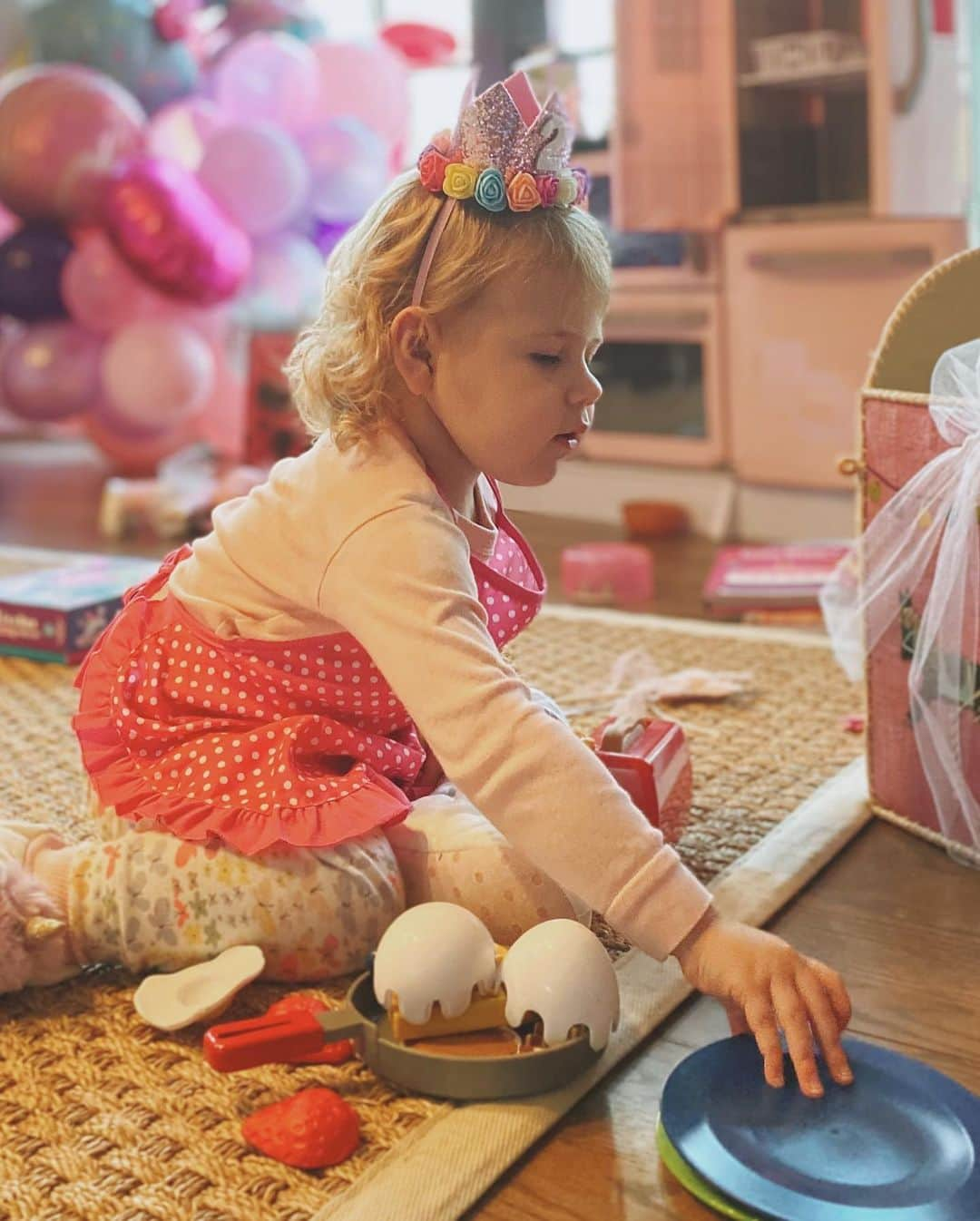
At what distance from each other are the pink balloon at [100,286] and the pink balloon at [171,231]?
0.03 metres

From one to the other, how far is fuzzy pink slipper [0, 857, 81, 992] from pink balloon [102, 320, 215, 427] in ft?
6.11

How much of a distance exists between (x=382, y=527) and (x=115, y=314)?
1.99m

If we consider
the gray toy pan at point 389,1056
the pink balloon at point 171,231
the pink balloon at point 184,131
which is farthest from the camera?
the pink balloon at point 184,131

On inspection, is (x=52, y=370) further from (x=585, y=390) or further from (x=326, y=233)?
(x=585, y=390)

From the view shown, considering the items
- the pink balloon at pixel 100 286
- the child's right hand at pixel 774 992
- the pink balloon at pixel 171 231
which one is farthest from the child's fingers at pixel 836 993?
the pink balloon at pixel 100 286

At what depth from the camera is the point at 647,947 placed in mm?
744

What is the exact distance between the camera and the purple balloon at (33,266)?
8.66 ft

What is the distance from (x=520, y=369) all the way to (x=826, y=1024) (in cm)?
40

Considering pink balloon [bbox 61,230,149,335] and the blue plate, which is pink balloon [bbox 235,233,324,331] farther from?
the blue plate

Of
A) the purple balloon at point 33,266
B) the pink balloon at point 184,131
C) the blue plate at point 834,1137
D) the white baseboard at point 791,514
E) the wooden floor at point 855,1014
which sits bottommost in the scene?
the white baseboard at point 791,514

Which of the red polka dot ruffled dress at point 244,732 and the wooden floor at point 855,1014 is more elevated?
the red polka dot ruffled dress at point 244,732

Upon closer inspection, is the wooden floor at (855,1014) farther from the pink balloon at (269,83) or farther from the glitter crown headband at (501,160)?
the pink balloon at (269,83)

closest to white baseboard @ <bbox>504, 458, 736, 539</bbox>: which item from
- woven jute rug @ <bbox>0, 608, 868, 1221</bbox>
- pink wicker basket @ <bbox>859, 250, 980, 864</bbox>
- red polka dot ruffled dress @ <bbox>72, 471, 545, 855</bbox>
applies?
woven jute rug @ <bbox>0, 608, 868, 1221</bbox>

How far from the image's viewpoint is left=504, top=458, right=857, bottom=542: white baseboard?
7.86 feet
